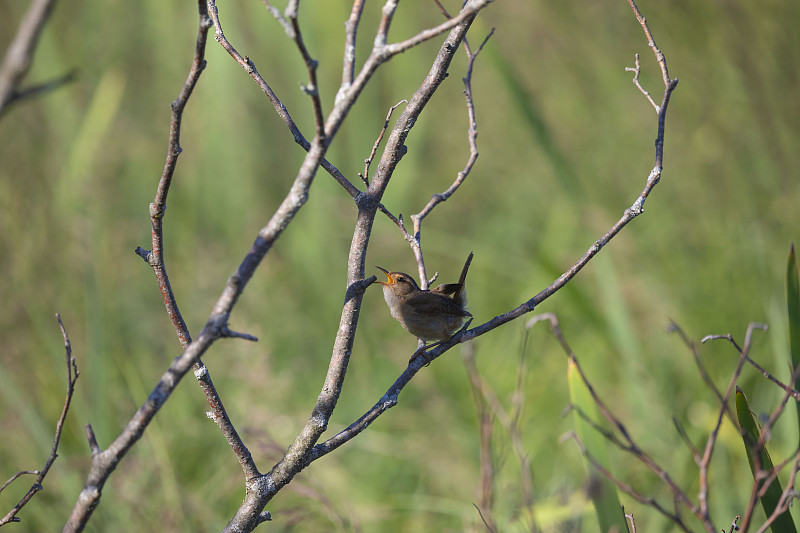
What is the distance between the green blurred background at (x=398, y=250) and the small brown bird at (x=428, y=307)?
0.62 m

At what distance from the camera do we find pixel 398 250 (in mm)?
4312

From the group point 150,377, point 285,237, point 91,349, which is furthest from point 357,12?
point 285,237

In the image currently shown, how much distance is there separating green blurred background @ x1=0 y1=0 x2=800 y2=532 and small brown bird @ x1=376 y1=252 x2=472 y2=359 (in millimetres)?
625

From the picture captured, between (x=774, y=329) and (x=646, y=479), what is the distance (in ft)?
2.62

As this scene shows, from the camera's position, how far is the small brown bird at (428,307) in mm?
1933

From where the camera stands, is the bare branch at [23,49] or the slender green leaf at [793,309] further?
the slender green leaf at [793,309]

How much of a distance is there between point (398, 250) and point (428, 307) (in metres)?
2.36

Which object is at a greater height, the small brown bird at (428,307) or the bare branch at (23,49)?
the small brown bird at (428,307)

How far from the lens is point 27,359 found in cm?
343

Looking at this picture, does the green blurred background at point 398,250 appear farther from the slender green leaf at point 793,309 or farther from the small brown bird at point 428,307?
the slender green leaf at point 793,309

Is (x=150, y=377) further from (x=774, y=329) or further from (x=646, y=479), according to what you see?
(x=774, y=329)

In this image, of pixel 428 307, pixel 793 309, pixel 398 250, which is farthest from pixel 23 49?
pixel 398 250

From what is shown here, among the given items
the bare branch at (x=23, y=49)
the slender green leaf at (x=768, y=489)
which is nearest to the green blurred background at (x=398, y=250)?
the slender green leaf at (x=768, y=489)

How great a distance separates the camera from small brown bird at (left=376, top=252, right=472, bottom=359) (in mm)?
1933
